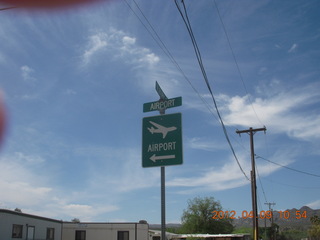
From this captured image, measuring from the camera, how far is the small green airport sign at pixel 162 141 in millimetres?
6602

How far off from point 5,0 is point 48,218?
2861 centimetres

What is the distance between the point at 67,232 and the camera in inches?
1512

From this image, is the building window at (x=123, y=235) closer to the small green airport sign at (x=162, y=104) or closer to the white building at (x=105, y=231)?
the white building at (x=105, y=231)

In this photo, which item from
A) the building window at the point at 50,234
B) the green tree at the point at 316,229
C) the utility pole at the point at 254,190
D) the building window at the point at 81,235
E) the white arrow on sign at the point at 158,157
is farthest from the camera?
the green tree at the point at 316,229

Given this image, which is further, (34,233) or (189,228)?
(189,228)

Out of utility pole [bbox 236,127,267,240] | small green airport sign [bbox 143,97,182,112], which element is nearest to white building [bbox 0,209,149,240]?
utility pole [bbox 236,127,267,240]

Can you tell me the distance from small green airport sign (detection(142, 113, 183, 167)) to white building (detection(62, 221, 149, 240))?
31.9m

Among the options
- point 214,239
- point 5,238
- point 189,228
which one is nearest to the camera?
point 5,238

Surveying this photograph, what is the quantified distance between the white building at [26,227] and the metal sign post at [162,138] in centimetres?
2062

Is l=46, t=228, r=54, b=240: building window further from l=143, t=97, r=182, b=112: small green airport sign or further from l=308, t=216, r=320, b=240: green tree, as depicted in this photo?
l=308, t=216, r=320, b=240: green tree

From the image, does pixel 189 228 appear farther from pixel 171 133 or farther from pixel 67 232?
pixel 171 133

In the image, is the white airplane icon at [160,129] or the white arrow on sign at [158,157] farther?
the white airplane icon at [160,129]

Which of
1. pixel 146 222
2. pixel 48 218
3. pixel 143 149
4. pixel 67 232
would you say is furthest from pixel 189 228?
pixel 143 149

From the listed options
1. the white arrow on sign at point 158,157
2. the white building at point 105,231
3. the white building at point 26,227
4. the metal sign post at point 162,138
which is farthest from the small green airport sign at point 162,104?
the white building at point 105,231
